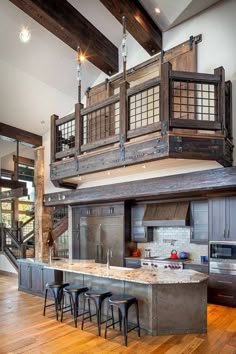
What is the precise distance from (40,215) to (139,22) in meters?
5.82

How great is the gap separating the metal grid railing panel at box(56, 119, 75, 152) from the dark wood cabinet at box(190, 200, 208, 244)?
3.17m

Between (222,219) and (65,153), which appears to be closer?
(222,219)

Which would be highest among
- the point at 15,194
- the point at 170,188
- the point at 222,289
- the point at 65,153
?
the point at 65,153

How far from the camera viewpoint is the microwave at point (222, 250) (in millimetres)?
5621

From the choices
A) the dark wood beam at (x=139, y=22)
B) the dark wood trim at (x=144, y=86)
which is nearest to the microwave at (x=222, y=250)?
the dark wood trim at (x=144, y=86)

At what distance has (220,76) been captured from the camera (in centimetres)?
488

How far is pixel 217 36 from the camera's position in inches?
220

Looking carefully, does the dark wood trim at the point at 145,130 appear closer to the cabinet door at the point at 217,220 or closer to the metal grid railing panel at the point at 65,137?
the metal grid railing panel at the point at 65,137

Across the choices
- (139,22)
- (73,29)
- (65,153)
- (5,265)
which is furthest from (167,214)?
(5,265)

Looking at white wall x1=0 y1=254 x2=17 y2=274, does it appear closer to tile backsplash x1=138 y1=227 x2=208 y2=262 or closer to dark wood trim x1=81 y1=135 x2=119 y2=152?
tile backsplash x1=138 y1=227 x2=208 y2=262

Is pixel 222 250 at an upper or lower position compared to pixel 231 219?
lower

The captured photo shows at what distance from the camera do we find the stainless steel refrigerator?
7480 millimetres

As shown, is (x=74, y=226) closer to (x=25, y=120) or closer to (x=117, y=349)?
(x=25, y=120)

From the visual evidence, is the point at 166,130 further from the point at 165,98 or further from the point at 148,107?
the point at 148,107
